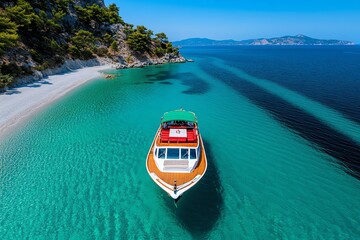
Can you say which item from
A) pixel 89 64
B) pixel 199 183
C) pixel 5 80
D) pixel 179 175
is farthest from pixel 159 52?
pixel 179 175

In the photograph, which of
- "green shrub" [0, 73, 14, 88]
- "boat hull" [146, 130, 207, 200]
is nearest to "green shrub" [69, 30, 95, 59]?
"green shrub" [0, 73, 14, 88]

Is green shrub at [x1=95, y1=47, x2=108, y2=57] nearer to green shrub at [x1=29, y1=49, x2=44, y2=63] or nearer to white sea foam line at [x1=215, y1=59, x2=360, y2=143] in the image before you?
green shrub at [x1=29, y1=49, x2=44, y2=63]

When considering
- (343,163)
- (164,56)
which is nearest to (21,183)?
(343,163)

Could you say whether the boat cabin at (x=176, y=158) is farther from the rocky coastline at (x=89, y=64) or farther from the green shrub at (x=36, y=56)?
the green shrub at (x=36, y=56)

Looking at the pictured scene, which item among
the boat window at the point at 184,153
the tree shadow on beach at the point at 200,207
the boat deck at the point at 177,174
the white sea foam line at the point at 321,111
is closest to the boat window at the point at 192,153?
the boat window at the point at 184,153

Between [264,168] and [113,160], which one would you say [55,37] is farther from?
[264,168]
